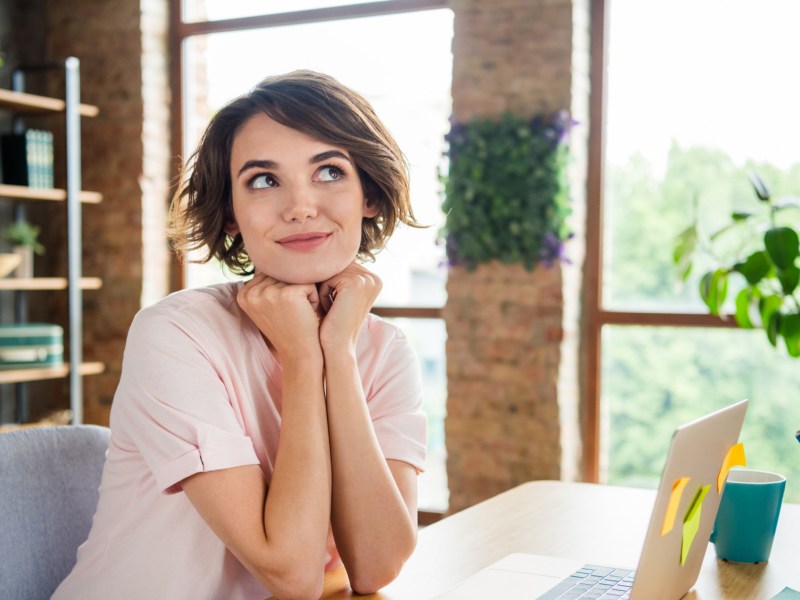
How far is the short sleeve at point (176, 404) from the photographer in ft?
4.10

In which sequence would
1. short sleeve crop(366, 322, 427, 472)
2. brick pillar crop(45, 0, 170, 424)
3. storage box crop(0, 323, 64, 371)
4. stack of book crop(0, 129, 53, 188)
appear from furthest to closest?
brick pillar crop(45, 0, 170, 424) → stack of book crop(0, 129, 53, 188) → storage box crop(0, 323, 64, 371) → short sleeve crop(366, 322, 427, 472)

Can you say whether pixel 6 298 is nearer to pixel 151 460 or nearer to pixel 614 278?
pixel 614 278

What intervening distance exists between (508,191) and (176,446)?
2673mm

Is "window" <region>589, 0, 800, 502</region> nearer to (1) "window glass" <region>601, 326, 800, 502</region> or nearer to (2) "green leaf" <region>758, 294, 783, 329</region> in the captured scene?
(1) "window glass" <region>601, 326, 800, 502</region>

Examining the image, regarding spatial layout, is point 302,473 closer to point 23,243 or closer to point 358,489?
point 358,489

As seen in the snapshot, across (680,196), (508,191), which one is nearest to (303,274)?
(508,191)

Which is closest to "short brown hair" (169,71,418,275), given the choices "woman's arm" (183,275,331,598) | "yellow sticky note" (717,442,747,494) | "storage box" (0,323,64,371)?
"woman's arm" (183,275,331,598)

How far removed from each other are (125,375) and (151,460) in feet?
0.44

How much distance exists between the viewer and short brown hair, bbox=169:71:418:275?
56.1 inches

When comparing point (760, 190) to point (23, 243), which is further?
point (23, 243)

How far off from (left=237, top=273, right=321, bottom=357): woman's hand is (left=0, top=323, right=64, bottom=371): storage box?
3.00m

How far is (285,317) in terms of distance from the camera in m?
1.40

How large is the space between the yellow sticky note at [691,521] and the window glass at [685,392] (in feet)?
8.52

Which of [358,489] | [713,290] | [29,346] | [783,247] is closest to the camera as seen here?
[358,489]
